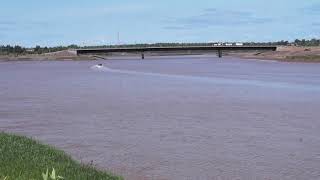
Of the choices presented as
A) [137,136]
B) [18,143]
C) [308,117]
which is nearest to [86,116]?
[137,136]

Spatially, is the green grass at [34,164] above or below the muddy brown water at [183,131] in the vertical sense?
above

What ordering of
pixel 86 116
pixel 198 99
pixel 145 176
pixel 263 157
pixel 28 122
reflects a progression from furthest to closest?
pixel 198 99 < pixel 86 116 < pixel 28 122 < pixel 263 157 < pixel 145 176

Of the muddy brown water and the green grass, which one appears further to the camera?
the muddy brown water

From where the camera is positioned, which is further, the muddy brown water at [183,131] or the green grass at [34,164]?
the muddy brown water at [183,131]

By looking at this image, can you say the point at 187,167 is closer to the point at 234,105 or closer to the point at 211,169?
the point at 211,169

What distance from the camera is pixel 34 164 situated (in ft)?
45.4

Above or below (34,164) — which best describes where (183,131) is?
below

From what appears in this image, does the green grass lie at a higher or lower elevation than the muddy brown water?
higher

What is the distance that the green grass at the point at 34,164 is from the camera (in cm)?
1250

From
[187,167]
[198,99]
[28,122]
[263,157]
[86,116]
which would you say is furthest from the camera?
[198,99]

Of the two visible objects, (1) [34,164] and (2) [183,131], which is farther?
(2) [183,131]

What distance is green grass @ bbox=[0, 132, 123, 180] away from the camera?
12.5 m

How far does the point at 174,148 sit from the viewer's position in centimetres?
2073

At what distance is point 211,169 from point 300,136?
6.95 meters
